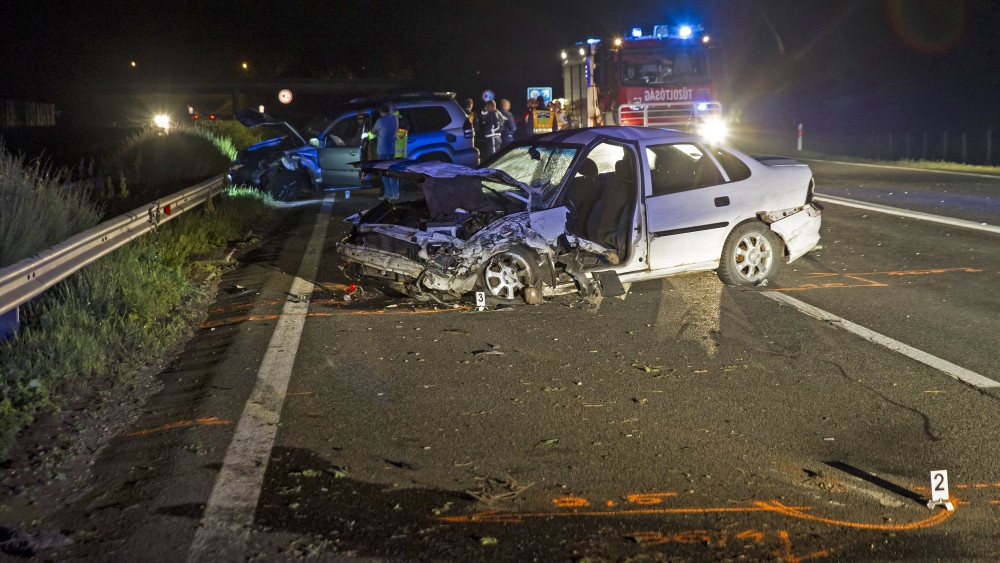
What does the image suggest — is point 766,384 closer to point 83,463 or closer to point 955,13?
point 83,463

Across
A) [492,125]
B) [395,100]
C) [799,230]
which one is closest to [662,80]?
[492,125]

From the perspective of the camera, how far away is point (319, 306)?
789cm

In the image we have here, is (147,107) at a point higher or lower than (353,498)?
higher

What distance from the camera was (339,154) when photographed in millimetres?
17359

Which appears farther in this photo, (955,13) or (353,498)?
(955,13)

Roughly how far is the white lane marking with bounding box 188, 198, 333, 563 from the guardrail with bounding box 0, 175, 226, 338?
1451 millimetres

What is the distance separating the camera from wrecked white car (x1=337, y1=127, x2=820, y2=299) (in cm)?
751

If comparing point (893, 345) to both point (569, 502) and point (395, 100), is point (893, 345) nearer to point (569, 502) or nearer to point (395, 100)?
point (569, 502)

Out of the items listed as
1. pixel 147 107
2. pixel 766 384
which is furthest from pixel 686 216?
pixel 147 107

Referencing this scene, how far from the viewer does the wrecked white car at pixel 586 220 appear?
24.6 ft

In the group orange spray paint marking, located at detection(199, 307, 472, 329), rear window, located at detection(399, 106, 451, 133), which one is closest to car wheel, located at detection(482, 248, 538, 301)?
orange spray paint marking, located at detection(199, 307, 472, 329)

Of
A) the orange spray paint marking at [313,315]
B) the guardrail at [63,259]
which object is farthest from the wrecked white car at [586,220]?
the guardrail at [63,259]

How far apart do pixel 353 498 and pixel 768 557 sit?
173cm

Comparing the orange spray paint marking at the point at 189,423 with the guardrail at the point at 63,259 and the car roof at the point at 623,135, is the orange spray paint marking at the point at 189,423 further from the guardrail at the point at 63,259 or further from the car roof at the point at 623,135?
the car roof at the point at 623,135
